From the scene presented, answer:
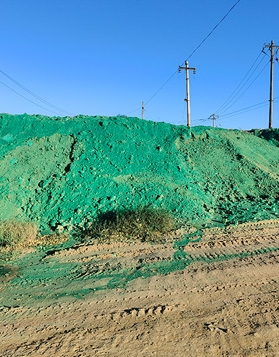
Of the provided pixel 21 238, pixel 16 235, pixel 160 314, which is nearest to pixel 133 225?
pixel 21 238

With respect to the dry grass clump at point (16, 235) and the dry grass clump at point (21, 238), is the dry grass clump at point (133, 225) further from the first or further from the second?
the dry grass clump at point (16, 235)

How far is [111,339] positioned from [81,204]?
521 cm

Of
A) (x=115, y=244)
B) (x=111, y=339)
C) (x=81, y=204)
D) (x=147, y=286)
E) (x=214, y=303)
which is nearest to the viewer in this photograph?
(x=111, y=339)

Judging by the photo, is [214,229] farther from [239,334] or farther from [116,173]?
[239,334]

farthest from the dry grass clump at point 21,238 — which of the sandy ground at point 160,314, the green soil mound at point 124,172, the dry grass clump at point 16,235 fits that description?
the sandy ground at point 160,314

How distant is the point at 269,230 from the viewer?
7.41 meters

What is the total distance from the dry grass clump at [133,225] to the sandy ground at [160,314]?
3.59 feet

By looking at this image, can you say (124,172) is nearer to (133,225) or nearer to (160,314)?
(133,225)

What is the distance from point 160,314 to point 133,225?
3.59 m

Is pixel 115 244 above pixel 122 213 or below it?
below

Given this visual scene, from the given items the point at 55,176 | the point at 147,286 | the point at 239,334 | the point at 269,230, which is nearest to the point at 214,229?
the point at 269,230

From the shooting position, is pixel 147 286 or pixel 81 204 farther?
pixel 81 204

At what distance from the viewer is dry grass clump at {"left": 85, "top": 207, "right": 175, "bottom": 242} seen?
23.5ft

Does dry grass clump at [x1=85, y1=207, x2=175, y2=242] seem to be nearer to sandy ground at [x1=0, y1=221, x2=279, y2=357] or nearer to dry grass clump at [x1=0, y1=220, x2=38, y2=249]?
sandy ground at [x1=0, y1=221, x2=279, y2=357]
